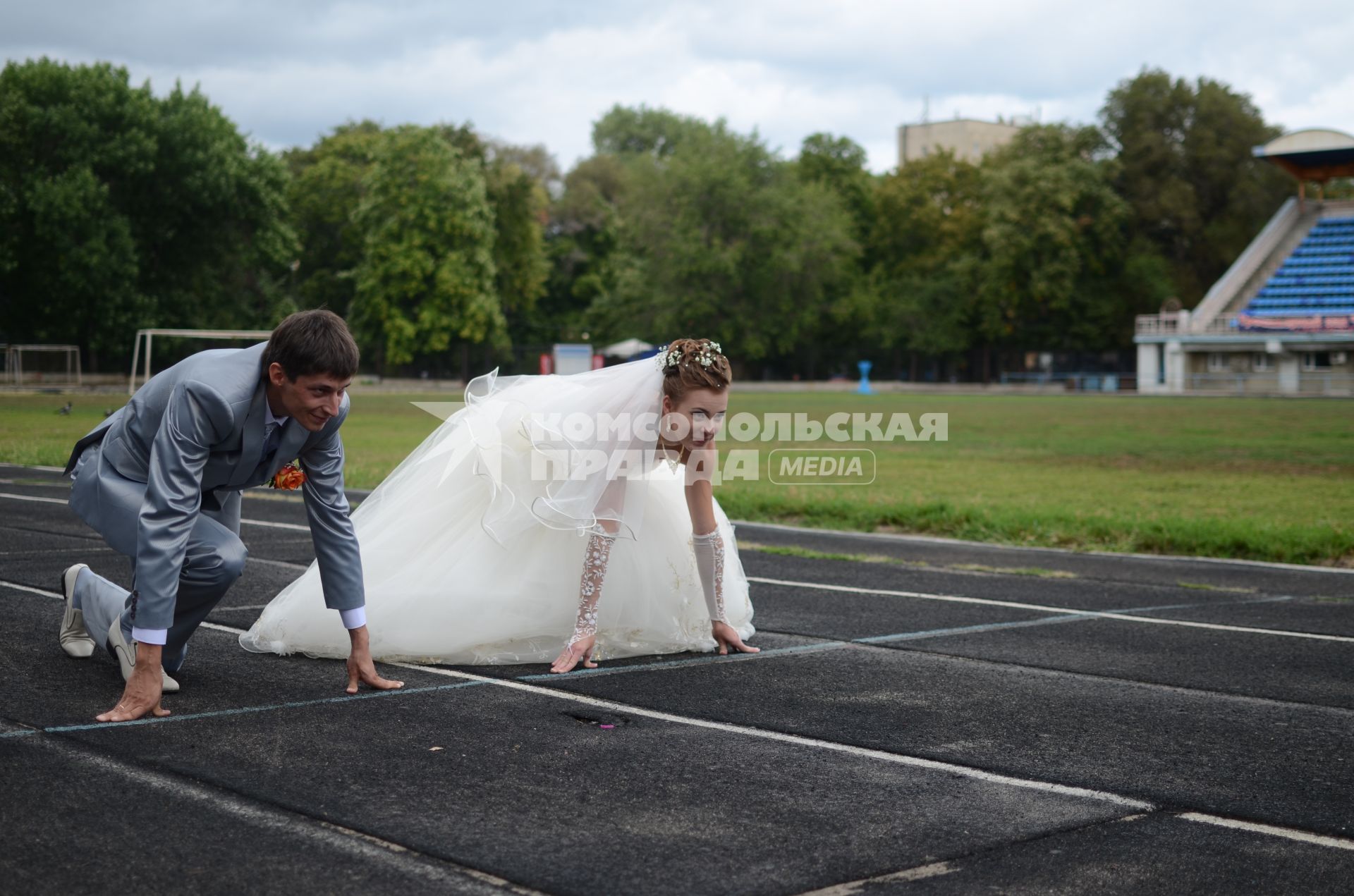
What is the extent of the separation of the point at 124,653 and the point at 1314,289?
237 ft

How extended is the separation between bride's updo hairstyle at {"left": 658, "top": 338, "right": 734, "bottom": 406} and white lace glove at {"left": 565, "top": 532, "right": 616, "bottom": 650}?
0.81 meters

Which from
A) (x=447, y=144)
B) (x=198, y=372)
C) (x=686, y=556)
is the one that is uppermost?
(x=447, y=144)

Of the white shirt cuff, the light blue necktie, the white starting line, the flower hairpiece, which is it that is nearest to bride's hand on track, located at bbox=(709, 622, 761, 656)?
the white starting line

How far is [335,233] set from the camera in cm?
7925

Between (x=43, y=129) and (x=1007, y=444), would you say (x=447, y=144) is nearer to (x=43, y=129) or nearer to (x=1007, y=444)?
(x=43, y=129)

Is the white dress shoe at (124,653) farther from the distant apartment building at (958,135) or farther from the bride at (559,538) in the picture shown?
the distant apartment building at (958,135)

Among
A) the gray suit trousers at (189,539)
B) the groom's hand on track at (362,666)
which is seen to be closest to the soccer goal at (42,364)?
the gray suit trousers at (189,539)

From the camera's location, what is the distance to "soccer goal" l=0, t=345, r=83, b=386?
186 feet

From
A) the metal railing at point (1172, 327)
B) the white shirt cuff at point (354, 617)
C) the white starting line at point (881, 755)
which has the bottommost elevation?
the white starting line at point (881, 755)

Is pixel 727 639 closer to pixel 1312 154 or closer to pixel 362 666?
pixel 362 666

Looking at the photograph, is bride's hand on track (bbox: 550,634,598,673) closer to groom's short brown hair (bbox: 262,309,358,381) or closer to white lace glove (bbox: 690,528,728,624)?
white lace glove (bbox: 690,528,728,624)

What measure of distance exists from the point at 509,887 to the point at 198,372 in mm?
2576

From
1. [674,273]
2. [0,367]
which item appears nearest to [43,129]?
[0,367]

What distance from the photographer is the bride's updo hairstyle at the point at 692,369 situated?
6516mm
